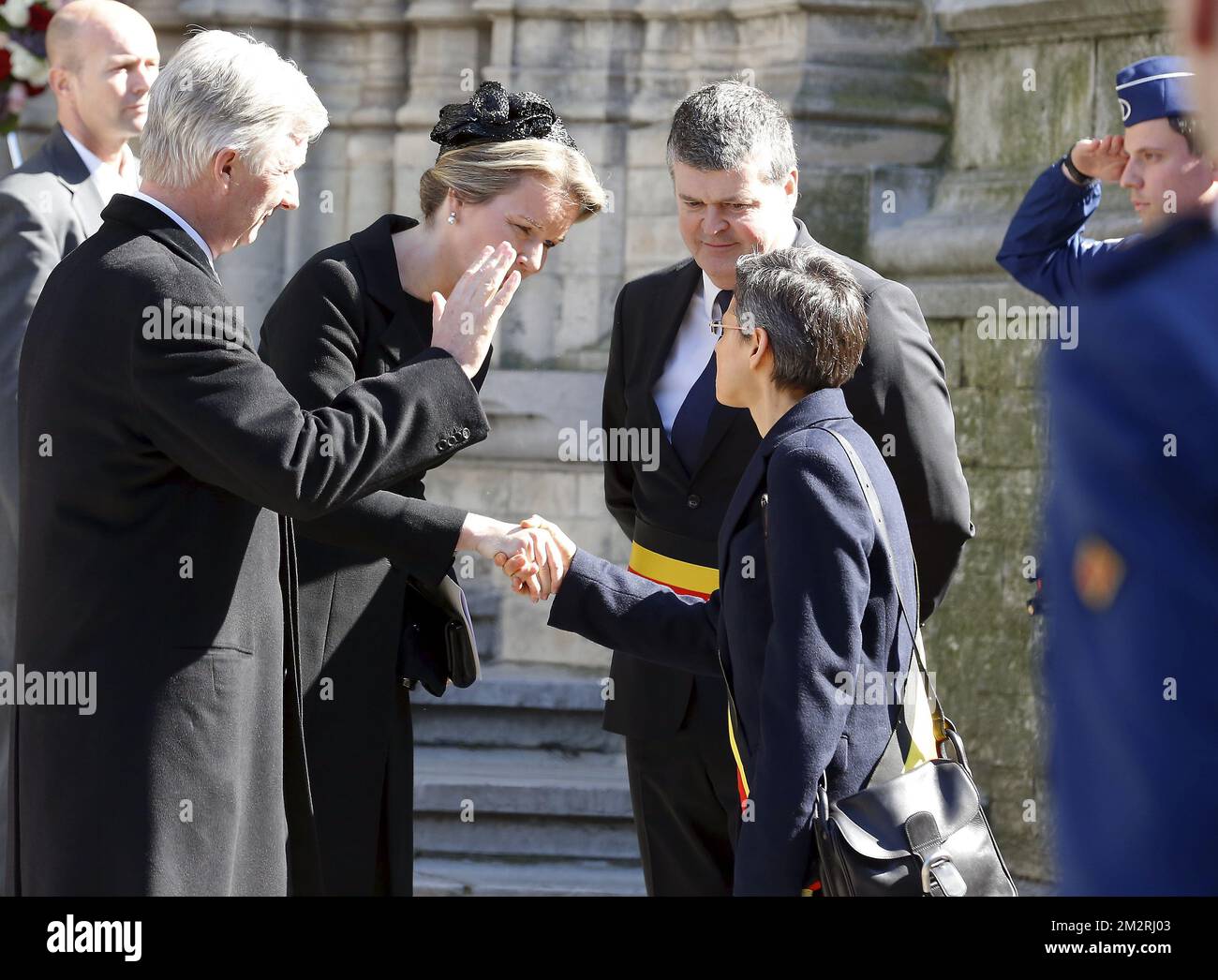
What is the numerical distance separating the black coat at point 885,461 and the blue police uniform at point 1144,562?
2.28 m

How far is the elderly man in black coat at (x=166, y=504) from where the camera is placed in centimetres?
242

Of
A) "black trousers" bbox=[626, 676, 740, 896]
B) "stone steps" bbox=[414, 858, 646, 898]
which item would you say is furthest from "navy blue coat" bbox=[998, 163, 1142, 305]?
"stone steps" bbox=[414, 858, 646, 898]

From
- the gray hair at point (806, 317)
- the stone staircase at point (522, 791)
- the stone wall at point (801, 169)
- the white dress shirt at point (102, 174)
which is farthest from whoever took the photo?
the stone wall at point (801, 169)

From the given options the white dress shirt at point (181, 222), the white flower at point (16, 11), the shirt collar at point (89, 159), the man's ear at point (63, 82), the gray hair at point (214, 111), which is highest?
the white flower at point (16, 11)

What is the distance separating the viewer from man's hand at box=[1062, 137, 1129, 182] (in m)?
4.10

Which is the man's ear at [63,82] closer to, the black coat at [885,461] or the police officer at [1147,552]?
the black coat at [885,461]

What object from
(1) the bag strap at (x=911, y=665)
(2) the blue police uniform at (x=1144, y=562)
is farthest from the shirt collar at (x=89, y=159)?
(2) the blue police uniform at (x=1144, y=562)

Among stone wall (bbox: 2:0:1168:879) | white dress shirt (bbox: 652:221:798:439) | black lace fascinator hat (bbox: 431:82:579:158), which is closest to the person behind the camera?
black lace fascinator hat (bbox: 431:82:579:158)

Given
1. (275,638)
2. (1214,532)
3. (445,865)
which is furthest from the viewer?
(445,865)

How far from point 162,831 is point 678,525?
1.22 metres

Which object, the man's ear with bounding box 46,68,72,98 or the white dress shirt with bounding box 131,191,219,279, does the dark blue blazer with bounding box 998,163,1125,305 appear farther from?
the man's ear with bounding box 46,68,72,98

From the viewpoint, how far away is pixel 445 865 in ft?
18.7
